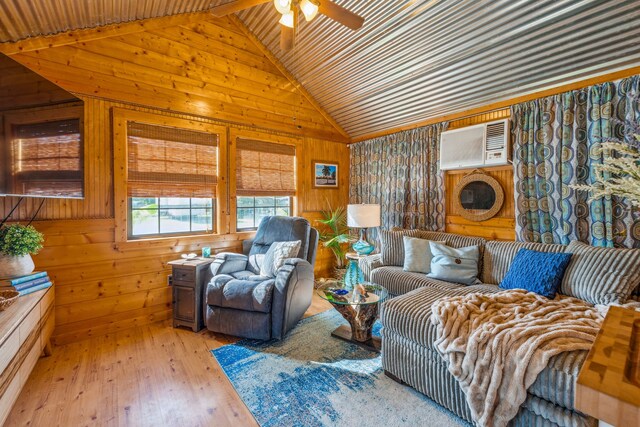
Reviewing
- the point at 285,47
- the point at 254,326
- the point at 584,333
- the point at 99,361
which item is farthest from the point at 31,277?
the point at 584,333

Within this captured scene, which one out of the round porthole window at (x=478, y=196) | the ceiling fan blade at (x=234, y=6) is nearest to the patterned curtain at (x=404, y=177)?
the round porthole window at (x=478, y=196)

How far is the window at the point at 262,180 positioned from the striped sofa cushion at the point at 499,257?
264cm

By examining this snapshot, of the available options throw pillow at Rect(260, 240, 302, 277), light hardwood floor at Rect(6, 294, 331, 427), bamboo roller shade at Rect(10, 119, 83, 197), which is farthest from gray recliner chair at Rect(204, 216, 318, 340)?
bamboo roller shade at Rect(10, 119, 83, 197)

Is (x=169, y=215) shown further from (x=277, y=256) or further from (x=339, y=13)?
(x=339, y=13)

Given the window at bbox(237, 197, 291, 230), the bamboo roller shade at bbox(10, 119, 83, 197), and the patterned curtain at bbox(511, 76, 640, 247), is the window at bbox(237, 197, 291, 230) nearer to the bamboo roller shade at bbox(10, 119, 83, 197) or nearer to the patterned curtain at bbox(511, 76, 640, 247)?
the bamboo roller shade at bbox(10, 119, 83, 197)

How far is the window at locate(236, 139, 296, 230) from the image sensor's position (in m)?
3.78

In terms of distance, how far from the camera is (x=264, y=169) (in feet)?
13.0

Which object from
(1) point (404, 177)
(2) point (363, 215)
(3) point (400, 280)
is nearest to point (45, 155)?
(2) point (363, 215)

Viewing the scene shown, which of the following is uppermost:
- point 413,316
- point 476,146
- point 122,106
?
point 122,106

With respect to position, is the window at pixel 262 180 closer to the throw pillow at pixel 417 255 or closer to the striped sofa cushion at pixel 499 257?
the throw pillow at pixel 417 255

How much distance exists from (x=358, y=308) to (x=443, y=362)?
2.67ft

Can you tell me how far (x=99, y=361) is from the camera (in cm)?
234

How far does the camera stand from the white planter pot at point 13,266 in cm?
210

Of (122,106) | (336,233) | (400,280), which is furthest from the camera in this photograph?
(336,233)
